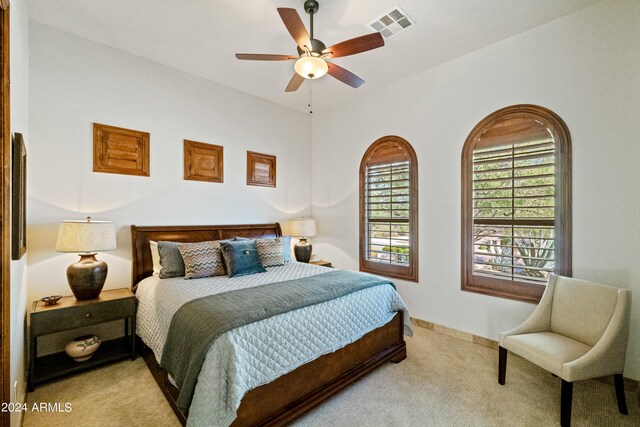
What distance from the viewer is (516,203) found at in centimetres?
289

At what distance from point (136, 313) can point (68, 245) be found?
848 mm

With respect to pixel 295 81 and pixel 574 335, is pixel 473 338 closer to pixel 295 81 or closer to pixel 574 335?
pixel 574 335

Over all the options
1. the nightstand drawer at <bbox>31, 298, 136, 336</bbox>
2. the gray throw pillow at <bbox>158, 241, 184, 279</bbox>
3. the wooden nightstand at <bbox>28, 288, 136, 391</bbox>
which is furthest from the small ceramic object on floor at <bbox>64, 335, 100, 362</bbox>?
the gray throw pillow at <bbox>158, 241, 184, 279</bbox>

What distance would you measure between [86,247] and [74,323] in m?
0.65

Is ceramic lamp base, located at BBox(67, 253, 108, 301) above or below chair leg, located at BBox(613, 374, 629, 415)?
above

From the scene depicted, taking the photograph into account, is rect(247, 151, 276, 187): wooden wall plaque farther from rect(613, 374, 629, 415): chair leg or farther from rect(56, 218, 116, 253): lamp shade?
rect(613, 374, 629, 415): chair leg

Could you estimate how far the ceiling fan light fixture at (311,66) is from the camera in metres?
2.27

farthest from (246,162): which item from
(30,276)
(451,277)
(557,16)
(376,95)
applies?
(557,16)

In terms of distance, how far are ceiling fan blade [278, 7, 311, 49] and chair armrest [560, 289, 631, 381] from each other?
9.59 feet

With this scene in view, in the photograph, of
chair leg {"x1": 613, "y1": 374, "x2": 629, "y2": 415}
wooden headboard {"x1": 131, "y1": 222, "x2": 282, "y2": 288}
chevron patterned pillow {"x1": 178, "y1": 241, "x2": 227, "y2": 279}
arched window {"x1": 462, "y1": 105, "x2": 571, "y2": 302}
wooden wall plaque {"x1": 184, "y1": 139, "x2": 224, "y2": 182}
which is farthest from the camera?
wooden wall plaque {"x1": 184, "y1": 139, "x2": 224, "y2": 182}

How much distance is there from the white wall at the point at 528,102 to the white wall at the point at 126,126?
1710mm

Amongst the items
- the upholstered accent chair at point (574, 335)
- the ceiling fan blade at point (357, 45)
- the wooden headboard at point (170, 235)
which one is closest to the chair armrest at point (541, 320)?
the upholstered accent chair at point (574, 335)

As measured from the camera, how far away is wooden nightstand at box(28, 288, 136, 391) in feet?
7.62

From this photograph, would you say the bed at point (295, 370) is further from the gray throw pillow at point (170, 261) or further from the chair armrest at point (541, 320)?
the chair armrest at point (541, 320)
